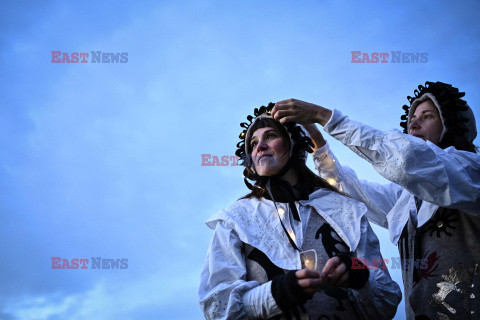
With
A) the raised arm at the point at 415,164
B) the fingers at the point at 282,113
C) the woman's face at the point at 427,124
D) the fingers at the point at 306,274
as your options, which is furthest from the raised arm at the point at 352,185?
the fingers at the point at 306,274

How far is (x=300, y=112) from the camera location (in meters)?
3.52

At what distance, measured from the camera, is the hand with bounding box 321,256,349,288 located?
8.94ft

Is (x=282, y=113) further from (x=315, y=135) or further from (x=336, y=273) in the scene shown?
(x=336, y=273)

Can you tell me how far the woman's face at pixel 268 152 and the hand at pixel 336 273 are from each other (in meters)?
1.10

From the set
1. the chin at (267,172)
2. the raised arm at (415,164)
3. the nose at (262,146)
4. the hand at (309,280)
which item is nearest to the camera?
the hand at (309,280)

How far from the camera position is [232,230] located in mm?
3334

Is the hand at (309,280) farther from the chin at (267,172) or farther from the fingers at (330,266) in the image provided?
the chin at (267,172)

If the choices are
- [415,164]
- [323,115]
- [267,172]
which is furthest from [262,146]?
[415,164]

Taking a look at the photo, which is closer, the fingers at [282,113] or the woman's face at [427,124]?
the fingers at [282,113]

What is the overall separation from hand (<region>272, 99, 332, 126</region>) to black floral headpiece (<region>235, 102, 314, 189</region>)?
14.3 inches

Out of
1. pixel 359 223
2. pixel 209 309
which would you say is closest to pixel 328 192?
pixel 359 223

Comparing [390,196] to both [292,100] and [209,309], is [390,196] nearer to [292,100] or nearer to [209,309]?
[292,100]

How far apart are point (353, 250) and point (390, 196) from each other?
4.93 ft

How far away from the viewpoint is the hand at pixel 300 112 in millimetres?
3508
